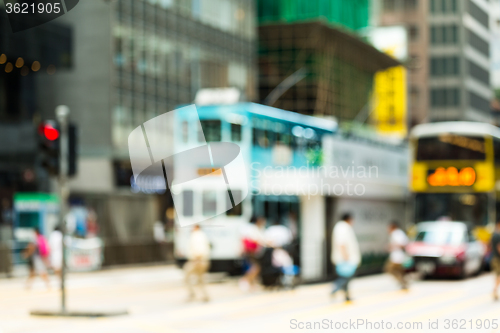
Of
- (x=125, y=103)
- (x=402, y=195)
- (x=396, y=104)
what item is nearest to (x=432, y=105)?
(x=396, y=104)

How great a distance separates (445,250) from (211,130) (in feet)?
23.3

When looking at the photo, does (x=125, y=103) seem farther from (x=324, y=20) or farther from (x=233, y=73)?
(x=324, y=20)

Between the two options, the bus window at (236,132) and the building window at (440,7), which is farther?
the building window at (440,7)

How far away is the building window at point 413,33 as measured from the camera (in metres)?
78.6

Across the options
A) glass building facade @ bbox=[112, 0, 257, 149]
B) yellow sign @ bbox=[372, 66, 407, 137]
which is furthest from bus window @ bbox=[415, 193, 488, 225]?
yellow sign @ bbox=[372, 66, 407, 137]

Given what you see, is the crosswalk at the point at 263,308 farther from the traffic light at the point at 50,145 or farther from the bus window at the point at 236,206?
Answer: the traffic light at the point at 50,145

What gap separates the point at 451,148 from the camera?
26.6 metres

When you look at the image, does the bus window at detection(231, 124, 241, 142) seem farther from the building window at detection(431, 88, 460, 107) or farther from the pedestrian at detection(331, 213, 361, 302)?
the building window at detection(431, 88, 460, 107)

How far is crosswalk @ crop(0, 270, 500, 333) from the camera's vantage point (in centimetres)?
1340

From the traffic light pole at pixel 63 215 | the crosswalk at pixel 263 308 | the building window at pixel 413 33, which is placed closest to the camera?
the crosswalk at pixel 263 308

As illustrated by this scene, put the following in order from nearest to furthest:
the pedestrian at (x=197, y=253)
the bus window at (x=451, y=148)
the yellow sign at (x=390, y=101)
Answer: the pedestrian at (x=197, y=253) → the bus window at (x=451, y=148) → the yellow sign at (x=390, y=101)

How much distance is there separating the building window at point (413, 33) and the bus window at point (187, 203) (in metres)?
57.6

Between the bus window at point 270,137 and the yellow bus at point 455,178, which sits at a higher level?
the bus window at point 270,137

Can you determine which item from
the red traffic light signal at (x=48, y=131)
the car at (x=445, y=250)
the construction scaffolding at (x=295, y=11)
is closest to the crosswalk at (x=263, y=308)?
the car at (x=445, y=250)
